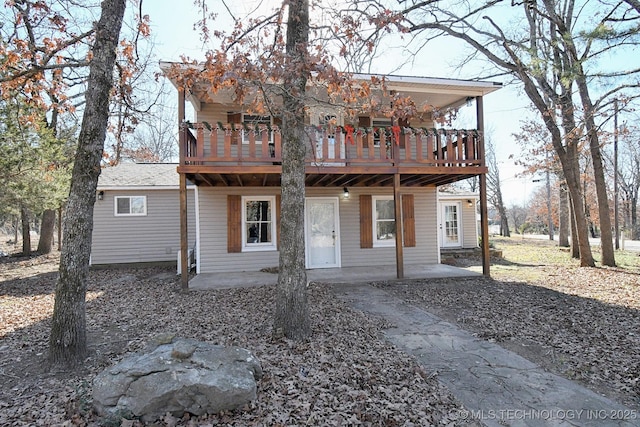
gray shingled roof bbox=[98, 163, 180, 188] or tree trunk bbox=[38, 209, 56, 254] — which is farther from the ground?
gray shingled roof bbox=[98, 163, 180, 188]

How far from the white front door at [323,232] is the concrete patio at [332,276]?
0.40m

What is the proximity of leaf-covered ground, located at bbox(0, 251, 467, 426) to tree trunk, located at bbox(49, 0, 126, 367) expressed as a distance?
29 centimetres

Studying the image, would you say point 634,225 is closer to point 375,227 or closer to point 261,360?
point 375,227

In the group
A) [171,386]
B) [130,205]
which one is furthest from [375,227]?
[130,205]

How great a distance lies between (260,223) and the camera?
31.3 feet

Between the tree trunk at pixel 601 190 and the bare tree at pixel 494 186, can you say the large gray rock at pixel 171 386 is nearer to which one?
the tree trunk at pixel 601 190

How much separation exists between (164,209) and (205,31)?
28.3 ft

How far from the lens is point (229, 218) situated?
9.23 metres

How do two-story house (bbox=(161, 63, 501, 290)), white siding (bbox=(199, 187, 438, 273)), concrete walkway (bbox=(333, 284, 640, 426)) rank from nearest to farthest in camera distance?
concrete walkway (bbox=(333, 284, 640, 426))
two-story house (bbox=(161, 63, 501, 290))
white siding (bbox=(199, 187, 438, 273))

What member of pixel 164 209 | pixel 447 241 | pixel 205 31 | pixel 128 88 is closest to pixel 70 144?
pixel 164 209

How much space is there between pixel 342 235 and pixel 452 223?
8.08 metres

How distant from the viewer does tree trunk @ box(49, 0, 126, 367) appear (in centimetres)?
353

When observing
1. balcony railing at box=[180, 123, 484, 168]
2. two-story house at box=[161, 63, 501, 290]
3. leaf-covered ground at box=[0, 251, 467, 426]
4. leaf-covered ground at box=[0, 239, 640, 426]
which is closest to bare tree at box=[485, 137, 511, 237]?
two-story house at box=[161, 63, 501, 290]

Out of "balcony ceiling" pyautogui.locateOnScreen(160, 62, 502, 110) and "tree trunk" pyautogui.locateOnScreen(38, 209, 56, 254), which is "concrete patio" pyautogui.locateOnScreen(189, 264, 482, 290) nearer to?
"balcony ceiling" pyautogui.locateOnScreen(160, 62, 502, 110)
